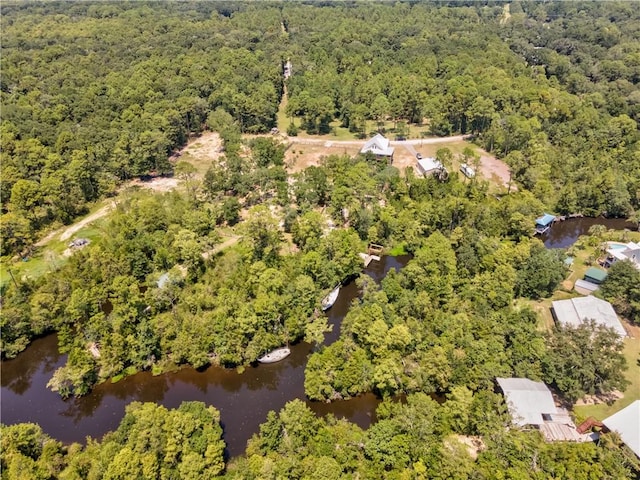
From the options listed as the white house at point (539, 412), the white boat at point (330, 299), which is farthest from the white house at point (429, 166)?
the white house at point (539, 412)

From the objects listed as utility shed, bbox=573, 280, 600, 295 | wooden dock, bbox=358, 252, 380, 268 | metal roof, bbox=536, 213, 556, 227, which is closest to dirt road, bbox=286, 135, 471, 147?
metal roof, bbox=536, 213, 556, 227

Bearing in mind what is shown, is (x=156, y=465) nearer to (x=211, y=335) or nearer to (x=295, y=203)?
(x=211, y=335)

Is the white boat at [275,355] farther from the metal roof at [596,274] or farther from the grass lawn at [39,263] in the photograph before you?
the metal roof at [596,274]

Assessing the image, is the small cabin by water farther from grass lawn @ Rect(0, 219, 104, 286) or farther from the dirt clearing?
grass lawn @ Rect(0, 219, 104, 286)

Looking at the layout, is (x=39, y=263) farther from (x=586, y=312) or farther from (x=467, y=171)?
(x=467, y=171)

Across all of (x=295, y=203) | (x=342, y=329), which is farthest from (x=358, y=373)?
(x=295, y=203)

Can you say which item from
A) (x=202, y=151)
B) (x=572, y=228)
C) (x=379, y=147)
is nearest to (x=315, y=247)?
(x=379, y=147)
